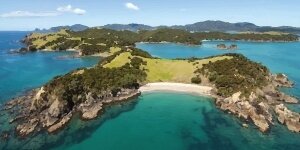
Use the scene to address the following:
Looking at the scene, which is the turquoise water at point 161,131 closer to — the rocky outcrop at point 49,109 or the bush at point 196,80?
the rocky outcrop at point 49,109

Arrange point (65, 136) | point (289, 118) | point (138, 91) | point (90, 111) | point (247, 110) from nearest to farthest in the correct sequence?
point (65, 136) < point (289, 118) < point (247, 110) < point (90, 111) < point (138, 91)

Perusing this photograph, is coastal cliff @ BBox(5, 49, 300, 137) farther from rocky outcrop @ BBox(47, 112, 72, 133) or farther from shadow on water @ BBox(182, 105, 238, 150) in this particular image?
shadow on water @ BBox(182, 105, 238, 150)

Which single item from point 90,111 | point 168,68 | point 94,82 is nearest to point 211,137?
point 90,111

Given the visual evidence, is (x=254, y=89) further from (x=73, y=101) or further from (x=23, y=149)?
(x=23, y=149)

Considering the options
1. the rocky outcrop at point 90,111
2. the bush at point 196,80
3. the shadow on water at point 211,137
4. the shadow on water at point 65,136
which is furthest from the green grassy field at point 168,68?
the shadow on water at point 65,136

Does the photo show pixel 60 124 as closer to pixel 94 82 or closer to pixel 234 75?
pixel 94 82

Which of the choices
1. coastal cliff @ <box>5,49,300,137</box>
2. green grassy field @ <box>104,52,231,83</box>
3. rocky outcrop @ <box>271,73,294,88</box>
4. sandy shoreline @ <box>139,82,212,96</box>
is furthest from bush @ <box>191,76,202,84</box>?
rocky outcrop @ <box>271,73,294,88</box>

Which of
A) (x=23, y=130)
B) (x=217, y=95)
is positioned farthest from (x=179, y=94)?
(x=23, y=130)
